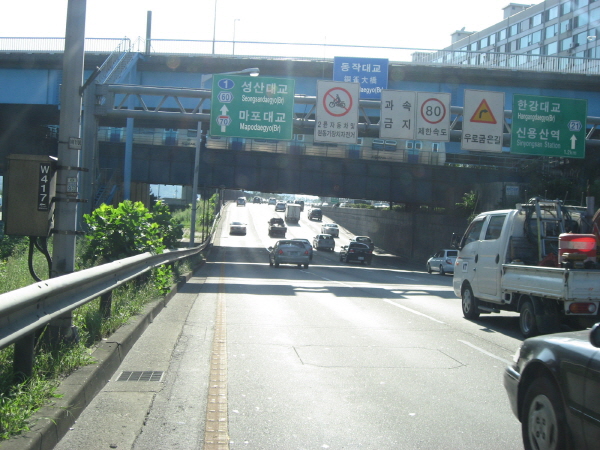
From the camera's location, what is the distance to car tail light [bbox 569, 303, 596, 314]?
31.9ft

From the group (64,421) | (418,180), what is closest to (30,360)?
(64,421)

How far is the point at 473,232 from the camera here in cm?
1386

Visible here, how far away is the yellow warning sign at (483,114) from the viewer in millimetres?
24141

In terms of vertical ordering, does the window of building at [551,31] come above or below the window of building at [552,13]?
below

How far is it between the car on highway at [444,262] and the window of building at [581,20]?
173 feet

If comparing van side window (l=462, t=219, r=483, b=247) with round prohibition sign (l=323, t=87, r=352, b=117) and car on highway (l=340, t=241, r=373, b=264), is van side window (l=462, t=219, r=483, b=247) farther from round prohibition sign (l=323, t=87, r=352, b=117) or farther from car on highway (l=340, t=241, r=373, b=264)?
car on highway (l=340, t=241, r=373, b=264)

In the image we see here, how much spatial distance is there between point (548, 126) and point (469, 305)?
44.0 ft

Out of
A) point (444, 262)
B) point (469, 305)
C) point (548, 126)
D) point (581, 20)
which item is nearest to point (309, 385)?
point (469, 305)

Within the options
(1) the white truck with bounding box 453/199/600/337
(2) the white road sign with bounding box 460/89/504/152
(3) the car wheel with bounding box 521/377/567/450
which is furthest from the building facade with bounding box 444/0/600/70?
(3) the car wheel with bounding box 521/377/567/450

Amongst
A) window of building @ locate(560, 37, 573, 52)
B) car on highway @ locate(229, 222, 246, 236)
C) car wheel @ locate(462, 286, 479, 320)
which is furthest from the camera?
window of building @ locate(560, 37, 573, 52)

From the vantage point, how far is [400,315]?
1370cm

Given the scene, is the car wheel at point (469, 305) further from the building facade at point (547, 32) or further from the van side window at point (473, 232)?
the building facade at point (547, 32)

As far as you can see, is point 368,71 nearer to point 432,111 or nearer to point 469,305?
point 432,111

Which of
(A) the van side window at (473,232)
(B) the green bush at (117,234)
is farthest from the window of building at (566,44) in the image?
(B) the green bush at (117,234)
